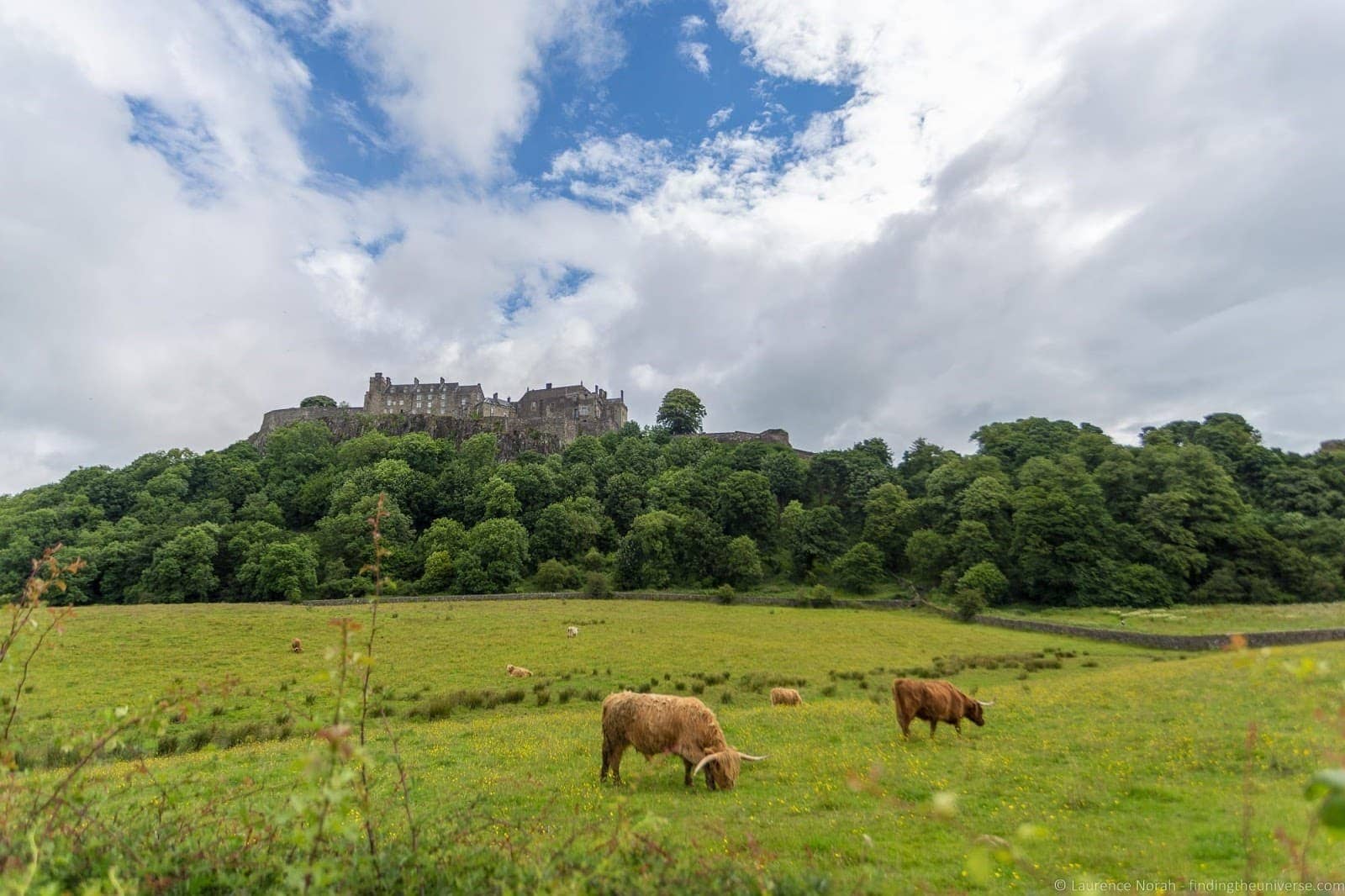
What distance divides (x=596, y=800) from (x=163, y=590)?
74.2 m

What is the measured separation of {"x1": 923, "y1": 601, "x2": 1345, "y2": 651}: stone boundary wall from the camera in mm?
35594

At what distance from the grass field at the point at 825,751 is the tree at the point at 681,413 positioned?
87.8 m

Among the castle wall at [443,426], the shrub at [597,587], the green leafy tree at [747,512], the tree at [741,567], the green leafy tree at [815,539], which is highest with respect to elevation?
the castle wall at [443,426]

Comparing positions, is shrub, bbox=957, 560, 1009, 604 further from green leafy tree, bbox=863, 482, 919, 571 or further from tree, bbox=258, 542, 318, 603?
tree, bbox=258, 542, 318, 603

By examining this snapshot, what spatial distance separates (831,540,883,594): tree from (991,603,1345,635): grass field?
602 inches

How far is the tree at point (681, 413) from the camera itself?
12512 cm

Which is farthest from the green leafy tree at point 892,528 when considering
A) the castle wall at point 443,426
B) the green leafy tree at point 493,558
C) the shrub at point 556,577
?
the castle wall at point 443,426

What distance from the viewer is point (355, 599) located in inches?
2312

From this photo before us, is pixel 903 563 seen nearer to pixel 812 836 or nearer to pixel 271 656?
pixel 271 656

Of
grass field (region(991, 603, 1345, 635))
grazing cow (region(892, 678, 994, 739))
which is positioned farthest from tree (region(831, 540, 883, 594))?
grazing cow (region(892, 678, 994, 739))

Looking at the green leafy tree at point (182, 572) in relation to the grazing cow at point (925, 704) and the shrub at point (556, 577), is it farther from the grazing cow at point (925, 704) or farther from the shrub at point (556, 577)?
the grazing cow at point (925, 704)

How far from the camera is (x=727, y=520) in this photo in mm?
80250

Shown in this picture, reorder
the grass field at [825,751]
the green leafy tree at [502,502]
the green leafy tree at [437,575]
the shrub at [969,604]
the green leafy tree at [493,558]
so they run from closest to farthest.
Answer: the grass field at [825,751] < the shrub at [969,604] < the green leafy tree at [493,558] < the green leafy tree at [437,575] < the green leafy tree at [502,502]

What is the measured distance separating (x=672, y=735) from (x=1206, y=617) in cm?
5308
